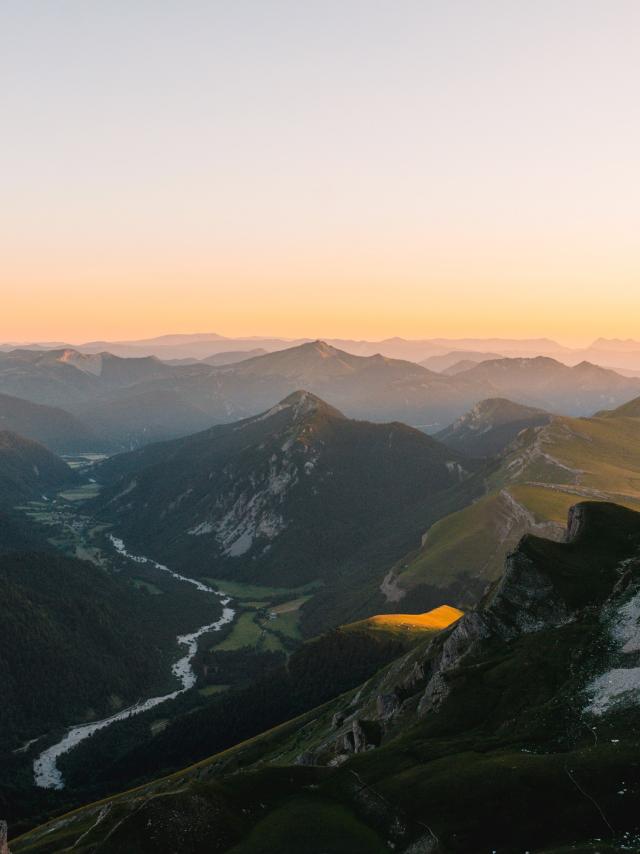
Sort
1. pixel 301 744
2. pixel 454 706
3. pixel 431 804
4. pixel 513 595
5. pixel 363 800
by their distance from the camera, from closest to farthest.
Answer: pixel 431 804
pixel 363 800
pixel 454 706
pixel 513 595
pixel 301 744

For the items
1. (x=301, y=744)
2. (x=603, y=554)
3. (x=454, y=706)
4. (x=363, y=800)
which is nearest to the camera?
(x=363, y=800)

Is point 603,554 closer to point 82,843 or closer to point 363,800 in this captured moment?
point 363,800

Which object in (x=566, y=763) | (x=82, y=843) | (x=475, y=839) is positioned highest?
(x=566, y=763)

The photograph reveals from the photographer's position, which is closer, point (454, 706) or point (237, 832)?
point (237, 832)

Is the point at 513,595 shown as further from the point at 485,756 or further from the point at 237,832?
the point at 237,832

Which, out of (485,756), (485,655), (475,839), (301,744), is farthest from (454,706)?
(301,744)

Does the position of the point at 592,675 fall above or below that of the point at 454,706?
above
